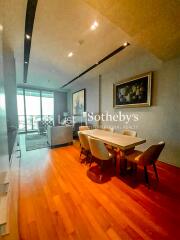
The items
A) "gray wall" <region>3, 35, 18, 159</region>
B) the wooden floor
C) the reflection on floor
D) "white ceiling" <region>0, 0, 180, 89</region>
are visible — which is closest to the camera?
the wooden floor

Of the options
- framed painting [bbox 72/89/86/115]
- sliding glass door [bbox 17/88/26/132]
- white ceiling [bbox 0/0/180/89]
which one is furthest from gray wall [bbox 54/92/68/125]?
white ceiling [bbox 0/0/180/89]

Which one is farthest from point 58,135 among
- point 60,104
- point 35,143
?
point 60,104

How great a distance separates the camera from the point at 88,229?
1.27 m

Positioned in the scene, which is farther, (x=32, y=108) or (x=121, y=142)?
(x=32, y=108)

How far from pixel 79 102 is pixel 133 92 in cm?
351

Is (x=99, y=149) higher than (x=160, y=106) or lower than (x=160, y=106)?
lower

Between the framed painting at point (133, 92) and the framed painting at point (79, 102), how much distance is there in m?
2.21

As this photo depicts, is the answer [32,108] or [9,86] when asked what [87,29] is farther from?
[32,108]

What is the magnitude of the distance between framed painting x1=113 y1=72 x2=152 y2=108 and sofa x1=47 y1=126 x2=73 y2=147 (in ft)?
6.67

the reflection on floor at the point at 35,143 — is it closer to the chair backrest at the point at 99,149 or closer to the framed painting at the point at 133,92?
the chair backrest at the point at 99,149

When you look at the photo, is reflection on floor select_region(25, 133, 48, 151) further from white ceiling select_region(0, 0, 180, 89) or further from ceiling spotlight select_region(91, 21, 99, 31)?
ceiling spotlight select_region(91, 21, 99, 31)

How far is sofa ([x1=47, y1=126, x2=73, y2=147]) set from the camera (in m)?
3.98

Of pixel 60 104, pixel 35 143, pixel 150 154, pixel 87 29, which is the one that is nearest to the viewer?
pixel 150 154

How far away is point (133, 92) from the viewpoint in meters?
3.38
